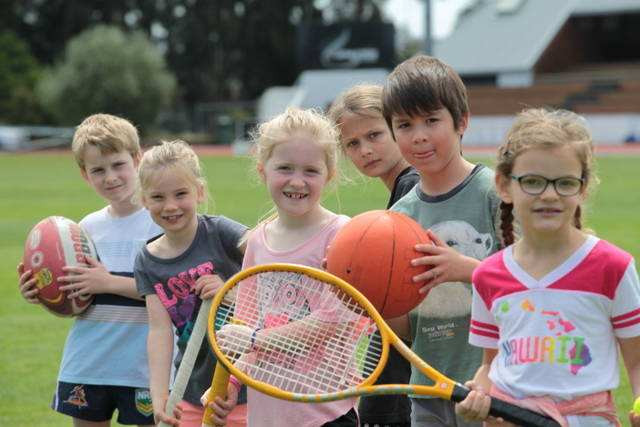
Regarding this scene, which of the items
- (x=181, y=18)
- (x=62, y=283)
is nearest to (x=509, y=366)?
(x=62, y=283)

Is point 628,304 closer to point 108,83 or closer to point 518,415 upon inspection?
point 518,415

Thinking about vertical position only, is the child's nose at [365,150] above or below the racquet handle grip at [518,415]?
above

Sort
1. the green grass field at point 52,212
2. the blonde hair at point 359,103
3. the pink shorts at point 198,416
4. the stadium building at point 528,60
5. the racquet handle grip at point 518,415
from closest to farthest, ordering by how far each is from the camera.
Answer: the racquet handle grip at point 518,415 < the pink shorts at point 198,416 < the blonde hair at point 359,103 < the green grass field at point 52,212 < the stadium building at point 528,60

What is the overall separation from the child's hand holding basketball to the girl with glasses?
299mm

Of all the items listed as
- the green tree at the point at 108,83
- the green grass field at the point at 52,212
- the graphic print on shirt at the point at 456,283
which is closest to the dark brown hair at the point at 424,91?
the graphic print on shirt at the point at 456,283

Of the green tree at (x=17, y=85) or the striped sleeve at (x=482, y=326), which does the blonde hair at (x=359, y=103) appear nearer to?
the striped sleeve at (x=482, y=326)

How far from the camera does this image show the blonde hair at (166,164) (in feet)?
15.8

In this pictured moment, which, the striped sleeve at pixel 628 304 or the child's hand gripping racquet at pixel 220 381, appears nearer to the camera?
the striped sleeve at pixel 628 304

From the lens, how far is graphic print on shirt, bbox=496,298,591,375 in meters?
3.35

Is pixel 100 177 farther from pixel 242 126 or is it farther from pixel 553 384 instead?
pixel 242 126

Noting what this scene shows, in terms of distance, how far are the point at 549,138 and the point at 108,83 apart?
55065 millimetres

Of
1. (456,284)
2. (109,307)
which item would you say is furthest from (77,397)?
(456,284)

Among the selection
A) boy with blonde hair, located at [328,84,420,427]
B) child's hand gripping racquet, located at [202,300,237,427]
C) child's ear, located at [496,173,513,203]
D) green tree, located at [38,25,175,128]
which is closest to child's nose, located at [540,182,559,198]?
child's ear, located at [496,173,513,203]

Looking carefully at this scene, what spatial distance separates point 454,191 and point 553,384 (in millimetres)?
1068
